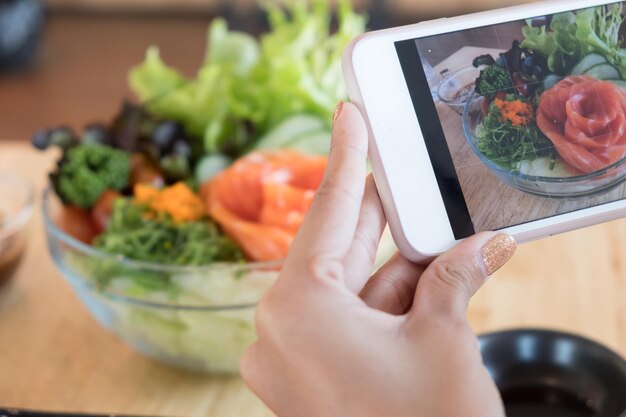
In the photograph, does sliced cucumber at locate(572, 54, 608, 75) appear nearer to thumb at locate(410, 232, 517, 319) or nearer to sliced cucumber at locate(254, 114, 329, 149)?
thumb at locate(410, 232, 517, 319)

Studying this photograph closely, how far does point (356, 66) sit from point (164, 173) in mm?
550

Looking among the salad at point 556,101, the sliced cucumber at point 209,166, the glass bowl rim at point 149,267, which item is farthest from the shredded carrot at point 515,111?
the sliced cucumber at point 209,166

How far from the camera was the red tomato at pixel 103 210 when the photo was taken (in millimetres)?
1081

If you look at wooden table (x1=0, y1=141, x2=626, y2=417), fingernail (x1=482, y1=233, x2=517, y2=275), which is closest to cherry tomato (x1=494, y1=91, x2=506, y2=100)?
fingernail (x1=482, y1=233, x2=517, y2=275)

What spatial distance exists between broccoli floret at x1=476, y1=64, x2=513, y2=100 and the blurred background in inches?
101

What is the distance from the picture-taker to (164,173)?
45.0 inches

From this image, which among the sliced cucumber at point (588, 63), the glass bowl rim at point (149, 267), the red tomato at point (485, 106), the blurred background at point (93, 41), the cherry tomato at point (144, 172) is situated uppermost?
the red tomato at point (485, 106)

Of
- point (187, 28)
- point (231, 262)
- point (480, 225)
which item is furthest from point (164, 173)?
point (187, 28)

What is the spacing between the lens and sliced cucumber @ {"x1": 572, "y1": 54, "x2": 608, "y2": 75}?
27.4 inches

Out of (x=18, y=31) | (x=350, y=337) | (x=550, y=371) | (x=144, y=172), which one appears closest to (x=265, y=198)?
(x=144, y=172)

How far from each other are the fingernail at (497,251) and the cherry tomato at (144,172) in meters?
0.60

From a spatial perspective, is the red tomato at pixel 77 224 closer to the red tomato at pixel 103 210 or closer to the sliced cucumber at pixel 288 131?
the red tomato at pixel 103 210

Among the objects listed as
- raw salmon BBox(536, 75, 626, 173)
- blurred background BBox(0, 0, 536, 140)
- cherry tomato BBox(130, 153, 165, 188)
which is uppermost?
raw salmon BBox(536, 75, 626, 173)

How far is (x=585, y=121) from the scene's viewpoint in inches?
27.1
